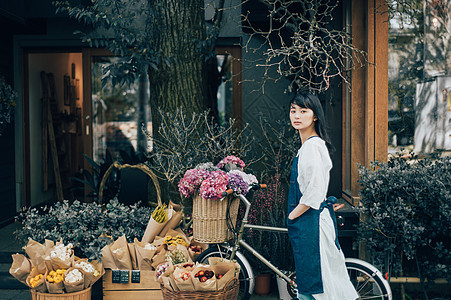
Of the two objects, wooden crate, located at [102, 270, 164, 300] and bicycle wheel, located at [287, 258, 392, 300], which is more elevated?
bicycle wheel, located at [287, 258, 392, 300]

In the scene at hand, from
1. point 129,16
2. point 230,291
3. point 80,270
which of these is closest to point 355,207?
point 230,291

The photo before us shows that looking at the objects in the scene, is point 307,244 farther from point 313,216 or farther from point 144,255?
point 144,255

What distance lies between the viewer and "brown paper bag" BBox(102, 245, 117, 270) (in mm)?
4367

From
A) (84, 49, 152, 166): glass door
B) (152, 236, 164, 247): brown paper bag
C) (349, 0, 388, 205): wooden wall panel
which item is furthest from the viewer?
(84, 49, 152, 166): glass door

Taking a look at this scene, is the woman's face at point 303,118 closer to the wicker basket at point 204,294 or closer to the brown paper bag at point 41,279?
the wicker basket at point 204,294

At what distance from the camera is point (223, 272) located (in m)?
3.90

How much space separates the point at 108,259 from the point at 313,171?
2153 millimetres

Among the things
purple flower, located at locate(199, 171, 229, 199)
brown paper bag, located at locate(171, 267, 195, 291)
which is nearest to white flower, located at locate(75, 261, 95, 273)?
brown paper bag, located at locate(171, 267, 195, 291)

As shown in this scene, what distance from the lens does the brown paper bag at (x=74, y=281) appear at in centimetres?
401

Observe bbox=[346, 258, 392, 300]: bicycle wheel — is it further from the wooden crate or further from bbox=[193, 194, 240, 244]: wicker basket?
the wooden crate

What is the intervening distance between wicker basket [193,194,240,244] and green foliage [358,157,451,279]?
4.34 feet

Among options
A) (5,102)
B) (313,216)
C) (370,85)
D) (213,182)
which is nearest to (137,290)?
(213,182)

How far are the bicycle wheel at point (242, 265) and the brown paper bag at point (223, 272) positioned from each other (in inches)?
19.6

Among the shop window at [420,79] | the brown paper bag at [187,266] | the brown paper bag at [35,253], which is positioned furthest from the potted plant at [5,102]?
the shop window at [420,79]
